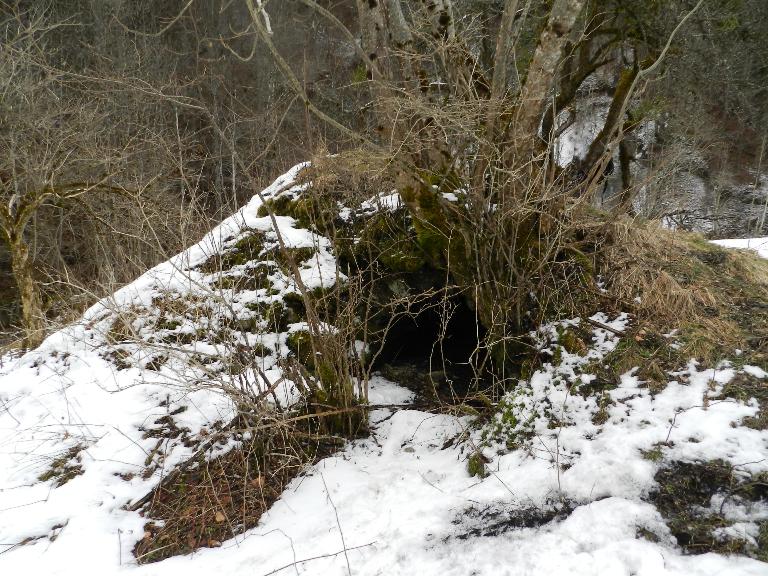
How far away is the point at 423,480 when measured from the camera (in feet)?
10.3

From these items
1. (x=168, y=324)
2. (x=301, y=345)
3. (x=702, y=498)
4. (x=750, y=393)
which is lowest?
(x=702, y=498)

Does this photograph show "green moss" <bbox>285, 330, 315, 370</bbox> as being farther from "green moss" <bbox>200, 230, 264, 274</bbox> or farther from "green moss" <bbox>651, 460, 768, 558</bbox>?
"green moss" <bbox>651, 460, 768, 558</bbox>

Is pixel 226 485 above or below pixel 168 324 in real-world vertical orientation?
below

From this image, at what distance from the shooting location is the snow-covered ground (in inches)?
95.1

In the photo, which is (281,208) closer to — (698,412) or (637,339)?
(637,339)

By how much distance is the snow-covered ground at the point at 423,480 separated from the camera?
95.1 inches

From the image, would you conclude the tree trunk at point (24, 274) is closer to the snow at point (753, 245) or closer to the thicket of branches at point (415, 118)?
the thicket of branches at point (415, 118)

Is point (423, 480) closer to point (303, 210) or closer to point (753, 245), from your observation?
point (303, 210)

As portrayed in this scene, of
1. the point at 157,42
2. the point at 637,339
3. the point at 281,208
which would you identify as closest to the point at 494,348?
the point at 637,339

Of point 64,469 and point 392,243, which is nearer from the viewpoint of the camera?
point 64,469

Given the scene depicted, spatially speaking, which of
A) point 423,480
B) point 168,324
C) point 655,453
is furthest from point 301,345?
point 655,453

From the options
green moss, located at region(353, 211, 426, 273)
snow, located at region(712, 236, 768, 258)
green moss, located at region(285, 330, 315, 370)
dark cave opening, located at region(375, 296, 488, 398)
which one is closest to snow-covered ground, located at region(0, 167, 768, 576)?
green moss, located at region(285, 330, 315, 370)

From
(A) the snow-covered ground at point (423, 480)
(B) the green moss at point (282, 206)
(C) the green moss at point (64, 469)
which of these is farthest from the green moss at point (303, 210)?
(C) the green moss at point (64, 469)

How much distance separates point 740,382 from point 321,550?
2854mm
